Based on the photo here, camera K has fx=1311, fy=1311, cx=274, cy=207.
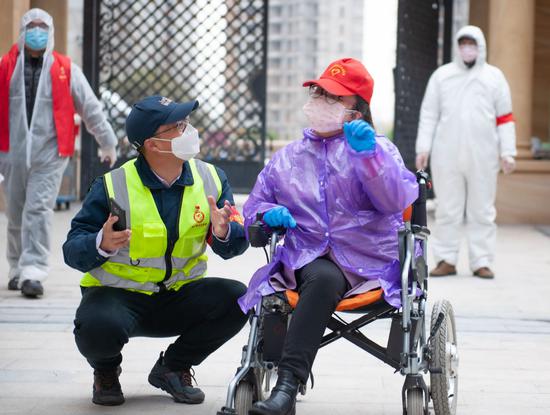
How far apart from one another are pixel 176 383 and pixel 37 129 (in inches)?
123

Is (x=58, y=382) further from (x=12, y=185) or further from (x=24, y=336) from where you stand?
(x=12, y=185)

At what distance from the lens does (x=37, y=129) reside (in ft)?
25.6

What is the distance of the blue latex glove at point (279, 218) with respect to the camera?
181 inches

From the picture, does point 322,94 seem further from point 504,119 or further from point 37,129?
point 504,119

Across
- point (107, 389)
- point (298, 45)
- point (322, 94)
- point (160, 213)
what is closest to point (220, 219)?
point (160, 213)

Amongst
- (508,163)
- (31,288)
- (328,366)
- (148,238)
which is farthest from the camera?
(508,163)

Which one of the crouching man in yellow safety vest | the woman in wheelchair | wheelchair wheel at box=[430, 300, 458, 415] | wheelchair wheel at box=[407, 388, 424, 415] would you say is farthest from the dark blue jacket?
wheelchair wheel at box=[407, 388, 424, 415]

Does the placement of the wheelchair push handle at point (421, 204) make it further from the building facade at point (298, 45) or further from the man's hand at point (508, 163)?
the building facade at point (298, 45)

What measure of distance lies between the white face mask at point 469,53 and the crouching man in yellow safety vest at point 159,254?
14.7 ft

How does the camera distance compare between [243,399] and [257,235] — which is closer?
[243,399]

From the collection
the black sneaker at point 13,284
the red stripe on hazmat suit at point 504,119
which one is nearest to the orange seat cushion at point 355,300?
the black sneaker at point 13,284

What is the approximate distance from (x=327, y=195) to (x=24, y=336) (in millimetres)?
2417

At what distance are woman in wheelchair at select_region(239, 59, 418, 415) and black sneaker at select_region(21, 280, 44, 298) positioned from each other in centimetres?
328

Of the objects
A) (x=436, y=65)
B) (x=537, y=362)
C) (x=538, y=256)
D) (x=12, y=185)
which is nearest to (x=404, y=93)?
(x=436, y=65)
